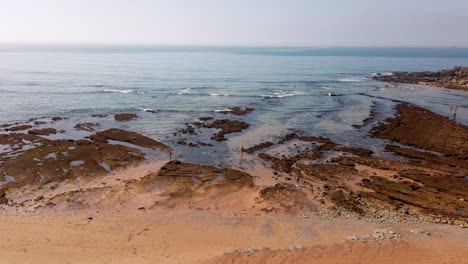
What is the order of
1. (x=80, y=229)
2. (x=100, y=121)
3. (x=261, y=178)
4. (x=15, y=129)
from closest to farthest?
1. (x=80, y=229)
2. (x=261, y=178)
3. (x=15, y=129)
4. (x=100, y=121)

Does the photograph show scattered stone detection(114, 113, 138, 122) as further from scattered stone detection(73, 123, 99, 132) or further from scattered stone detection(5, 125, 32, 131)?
scattered stone detection(5, 125, 32, 131)

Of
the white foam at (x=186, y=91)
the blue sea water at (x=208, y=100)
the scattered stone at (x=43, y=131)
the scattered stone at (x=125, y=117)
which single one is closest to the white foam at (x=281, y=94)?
the blue sea water at (x=208, y=100)

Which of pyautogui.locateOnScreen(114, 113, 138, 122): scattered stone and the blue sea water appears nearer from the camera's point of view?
the blue sea water

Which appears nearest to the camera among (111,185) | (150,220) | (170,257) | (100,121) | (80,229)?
(170,257)

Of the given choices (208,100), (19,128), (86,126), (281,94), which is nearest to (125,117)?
(86,126)

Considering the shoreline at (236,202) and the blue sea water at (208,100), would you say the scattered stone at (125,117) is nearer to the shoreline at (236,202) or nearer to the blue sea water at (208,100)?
the blue sea water at (208,100)

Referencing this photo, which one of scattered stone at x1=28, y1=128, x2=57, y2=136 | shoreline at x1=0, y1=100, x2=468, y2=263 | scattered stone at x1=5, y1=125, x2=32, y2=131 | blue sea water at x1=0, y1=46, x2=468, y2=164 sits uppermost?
blue sea water at x1=0, y1=46, x2=468, y2=164

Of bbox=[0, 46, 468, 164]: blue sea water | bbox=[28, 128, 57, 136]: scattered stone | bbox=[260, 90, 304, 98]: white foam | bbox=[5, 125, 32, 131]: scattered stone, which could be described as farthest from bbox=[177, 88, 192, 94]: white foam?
bbox=[5, 125, 32, 131]: scattered stone

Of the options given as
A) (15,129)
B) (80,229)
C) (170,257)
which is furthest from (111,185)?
(15,129)

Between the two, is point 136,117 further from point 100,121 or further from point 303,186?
point 303,186
